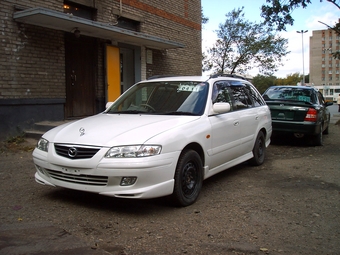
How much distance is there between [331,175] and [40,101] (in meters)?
6.83

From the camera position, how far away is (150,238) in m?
3.44

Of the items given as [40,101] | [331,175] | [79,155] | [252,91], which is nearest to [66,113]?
[40,101]

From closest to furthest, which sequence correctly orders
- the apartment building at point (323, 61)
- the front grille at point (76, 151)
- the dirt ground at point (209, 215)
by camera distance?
the dirt ground at point (209, 215) → the front grille at point (76, 151) → the apartment building at point (323, 61)

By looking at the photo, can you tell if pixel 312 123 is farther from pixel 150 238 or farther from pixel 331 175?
pixel 150 238

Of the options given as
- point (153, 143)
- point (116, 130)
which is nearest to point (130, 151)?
point (153, 143)

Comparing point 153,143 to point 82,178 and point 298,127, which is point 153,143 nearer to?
point 82,178

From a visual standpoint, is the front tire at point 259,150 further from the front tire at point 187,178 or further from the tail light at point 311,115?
the front tire at point 187,178

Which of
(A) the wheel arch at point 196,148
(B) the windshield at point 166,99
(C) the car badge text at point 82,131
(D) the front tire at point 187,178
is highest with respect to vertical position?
(B) the windshield at point 166,99

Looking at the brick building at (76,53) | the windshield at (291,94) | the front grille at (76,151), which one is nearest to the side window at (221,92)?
the front grille at (76,151)

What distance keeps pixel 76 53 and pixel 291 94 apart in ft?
20.1

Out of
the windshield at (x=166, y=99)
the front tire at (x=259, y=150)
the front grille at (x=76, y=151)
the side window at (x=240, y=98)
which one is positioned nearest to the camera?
the front grille at (x=76, y=151)

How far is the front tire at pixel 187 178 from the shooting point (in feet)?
13.7

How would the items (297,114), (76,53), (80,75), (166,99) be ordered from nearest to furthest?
1. (166,99)
2. (297,114)
3. (76,53)
4. (80,75)

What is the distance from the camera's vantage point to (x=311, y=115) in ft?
28.2
